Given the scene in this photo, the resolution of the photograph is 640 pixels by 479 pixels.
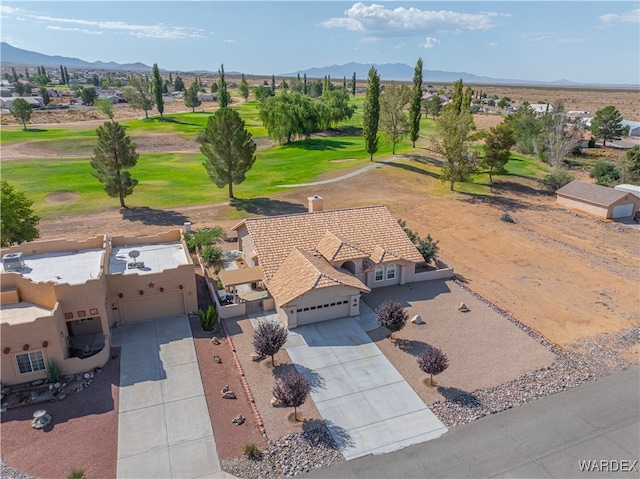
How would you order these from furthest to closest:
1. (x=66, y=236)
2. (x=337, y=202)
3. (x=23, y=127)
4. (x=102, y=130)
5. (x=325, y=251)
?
(x=23, y=127) → (x=337, y=202) → (x=102, y=130) → (x=66, y=236) → (x=325, y=251)

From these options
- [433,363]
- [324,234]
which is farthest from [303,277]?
[433,363]

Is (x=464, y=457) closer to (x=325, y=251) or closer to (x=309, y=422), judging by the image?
(x=309, y=422)

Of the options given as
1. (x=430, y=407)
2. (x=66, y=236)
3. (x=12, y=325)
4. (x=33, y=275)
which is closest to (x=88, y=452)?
(x=12, y=325)

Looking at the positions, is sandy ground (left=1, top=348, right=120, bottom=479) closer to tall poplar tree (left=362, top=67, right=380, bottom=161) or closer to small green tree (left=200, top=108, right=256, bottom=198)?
small green tree (left=200, top=108, right=256, bottom=198)

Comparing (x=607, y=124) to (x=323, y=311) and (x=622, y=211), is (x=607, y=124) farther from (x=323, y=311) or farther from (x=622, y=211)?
(x=323, y=311)

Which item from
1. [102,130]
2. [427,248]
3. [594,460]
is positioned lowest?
[594,460]

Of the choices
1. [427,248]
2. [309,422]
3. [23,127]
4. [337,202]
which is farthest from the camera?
[23,127]

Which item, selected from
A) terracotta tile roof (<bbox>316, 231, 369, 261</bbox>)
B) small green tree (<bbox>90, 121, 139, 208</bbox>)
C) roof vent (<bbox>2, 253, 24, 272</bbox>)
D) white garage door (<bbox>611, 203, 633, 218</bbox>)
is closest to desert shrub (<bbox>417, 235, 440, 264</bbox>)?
terracotta tile roof (<bbox>316, 231, 369, 261</bbox>)

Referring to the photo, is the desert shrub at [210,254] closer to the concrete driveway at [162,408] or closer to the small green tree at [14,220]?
the concrete driveway at [162,408]
